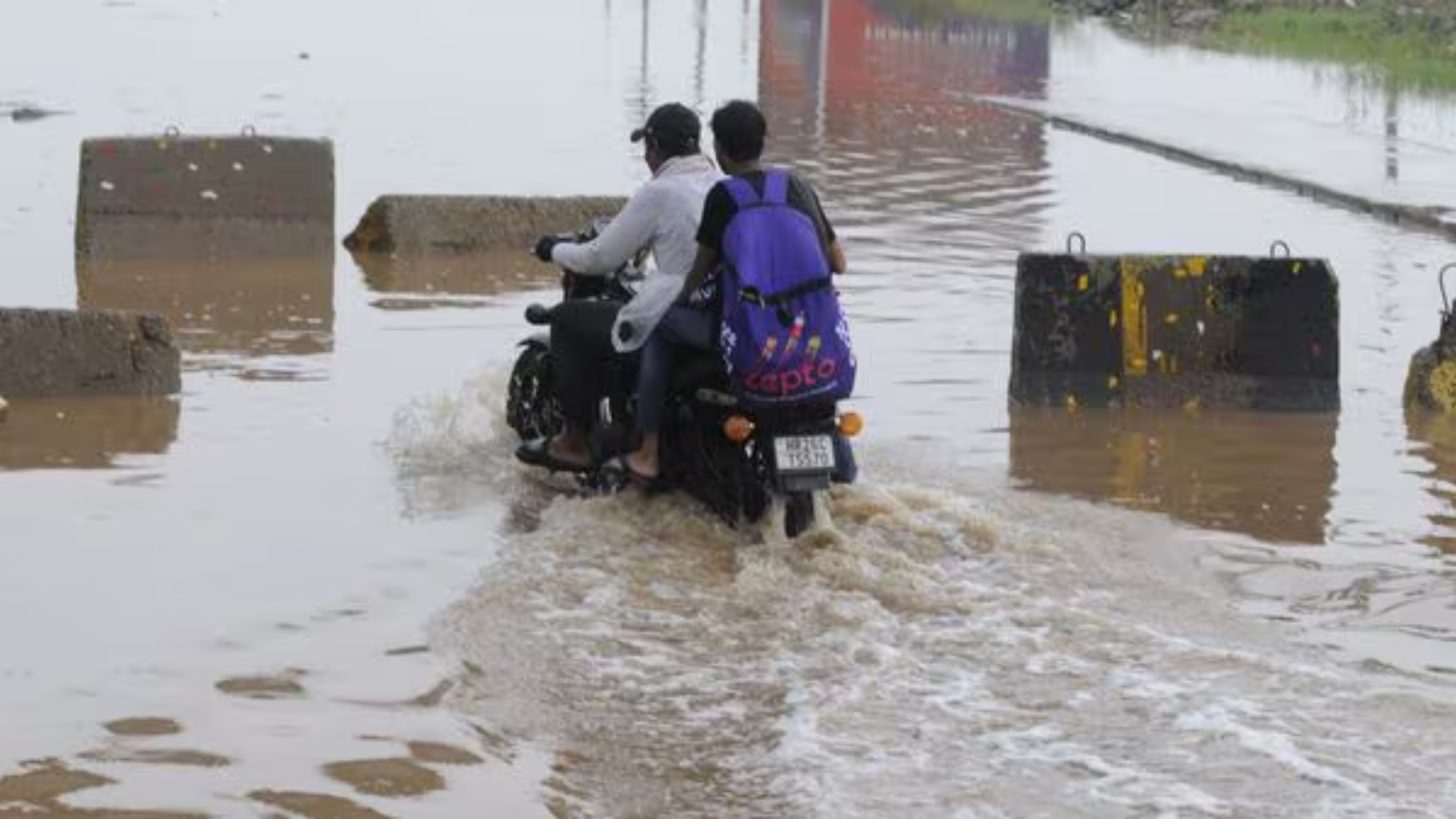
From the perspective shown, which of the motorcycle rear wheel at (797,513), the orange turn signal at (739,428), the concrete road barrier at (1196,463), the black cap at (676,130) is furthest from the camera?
the concrete road barrier at (1196,463)

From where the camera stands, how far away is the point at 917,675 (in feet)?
25.0

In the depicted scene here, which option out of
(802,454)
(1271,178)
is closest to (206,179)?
(802,454)

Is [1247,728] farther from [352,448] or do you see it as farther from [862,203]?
[862,203]

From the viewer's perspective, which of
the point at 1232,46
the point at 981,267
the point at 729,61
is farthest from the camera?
the point at 1232,46

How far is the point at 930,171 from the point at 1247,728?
16.0 meters

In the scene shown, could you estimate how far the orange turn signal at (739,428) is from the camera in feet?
29.9

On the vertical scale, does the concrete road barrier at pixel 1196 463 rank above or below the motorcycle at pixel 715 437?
below

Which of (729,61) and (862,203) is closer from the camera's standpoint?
(862,203)

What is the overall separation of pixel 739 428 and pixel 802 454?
238 millimetres

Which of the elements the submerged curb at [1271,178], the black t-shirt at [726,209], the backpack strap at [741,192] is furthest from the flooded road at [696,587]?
the submerged curb at [1271,178]

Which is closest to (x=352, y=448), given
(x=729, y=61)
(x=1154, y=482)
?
(x=1154, y=482)

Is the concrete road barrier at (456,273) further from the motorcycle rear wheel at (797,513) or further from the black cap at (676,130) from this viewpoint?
the motorcycle rear wheel at (797,513)

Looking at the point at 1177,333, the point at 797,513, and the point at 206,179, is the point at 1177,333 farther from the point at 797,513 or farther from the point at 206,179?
the point at 206,179

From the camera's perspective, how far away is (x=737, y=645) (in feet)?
26.2
